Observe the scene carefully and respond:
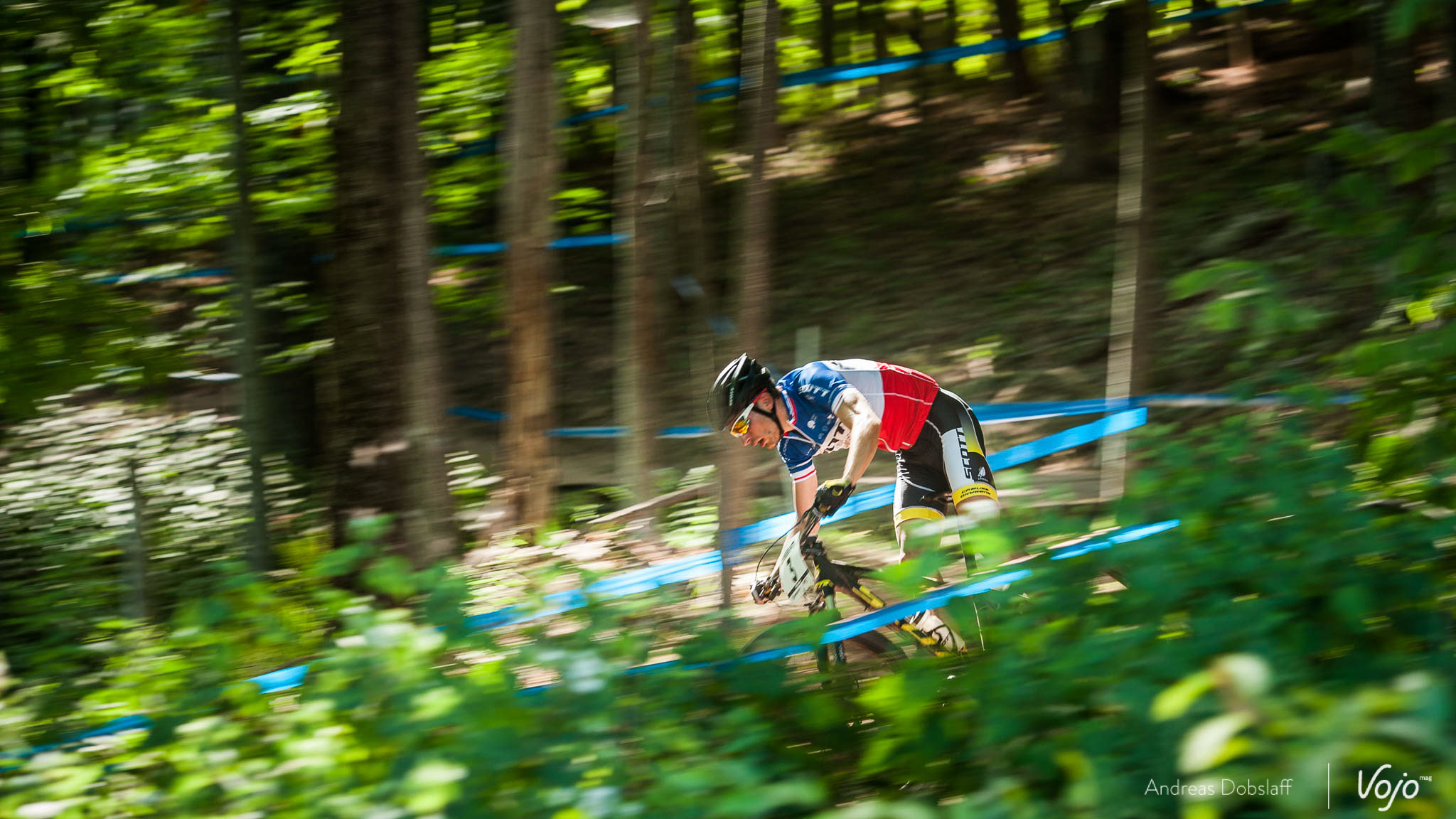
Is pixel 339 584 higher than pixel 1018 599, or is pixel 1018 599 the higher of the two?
pixel 1018 599

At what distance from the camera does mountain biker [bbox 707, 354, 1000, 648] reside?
4520mm

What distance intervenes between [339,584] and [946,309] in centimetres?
850

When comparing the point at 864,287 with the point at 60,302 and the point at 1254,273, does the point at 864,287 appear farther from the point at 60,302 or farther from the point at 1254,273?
the point at 1254,273

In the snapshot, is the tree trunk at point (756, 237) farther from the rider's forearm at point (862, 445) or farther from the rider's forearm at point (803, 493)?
the rider's forearm at point (862, 445)

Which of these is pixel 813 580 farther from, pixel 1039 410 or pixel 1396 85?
pixel 1396 85

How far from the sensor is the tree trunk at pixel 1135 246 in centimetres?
581

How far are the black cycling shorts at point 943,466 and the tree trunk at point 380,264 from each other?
7.24 feet

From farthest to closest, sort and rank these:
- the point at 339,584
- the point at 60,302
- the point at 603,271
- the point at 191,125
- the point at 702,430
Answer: the point at 603,271 → the point at 702,430 → the point at 191,125 → the point at 60,302 → the point at 339,584

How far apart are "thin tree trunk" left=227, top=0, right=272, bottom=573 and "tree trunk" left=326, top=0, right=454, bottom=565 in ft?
6.39

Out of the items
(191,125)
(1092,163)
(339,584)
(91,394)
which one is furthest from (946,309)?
(91,394)

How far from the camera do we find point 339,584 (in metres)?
5.13

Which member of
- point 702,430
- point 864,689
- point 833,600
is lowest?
point 702,430

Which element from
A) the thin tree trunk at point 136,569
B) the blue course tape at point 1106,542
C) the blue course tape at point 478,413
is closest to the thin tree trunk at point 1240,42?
the blue course tape at point 478,413

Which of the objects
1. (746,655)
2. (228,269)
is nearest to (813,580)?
(746,655)
